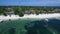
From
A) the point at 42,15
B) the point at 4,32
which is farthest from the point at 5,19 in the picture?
the point at 4,32

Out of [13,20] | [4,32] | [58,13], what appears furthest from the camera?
[58,13]

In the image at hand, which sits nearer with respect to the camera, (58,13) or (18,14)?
(18,14)

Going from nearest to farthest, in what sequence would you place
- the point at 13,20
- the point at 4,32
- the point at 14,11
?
the point at 4,32 < the point at 13,20 < the point at 14,11

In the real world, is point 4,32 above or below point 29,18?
above

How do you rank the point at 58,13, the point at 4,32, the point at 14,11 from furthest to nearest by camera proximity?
the point at 58,13
the point at 14,11
the point at 4,32

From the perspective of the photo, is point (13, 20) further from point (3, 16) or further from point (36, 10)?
point (36, 10)

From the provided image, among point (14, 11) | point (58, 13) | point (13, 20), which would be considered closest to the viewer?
point (13, 20)

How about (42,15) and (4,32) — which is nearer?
(4,32)

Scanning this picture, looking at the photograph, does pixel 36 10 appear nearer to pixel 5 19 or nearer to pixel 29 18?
pixel 29 18

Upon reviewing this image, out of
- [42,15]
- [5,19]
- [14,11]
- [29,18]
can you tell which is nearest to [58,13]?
[42,15]
